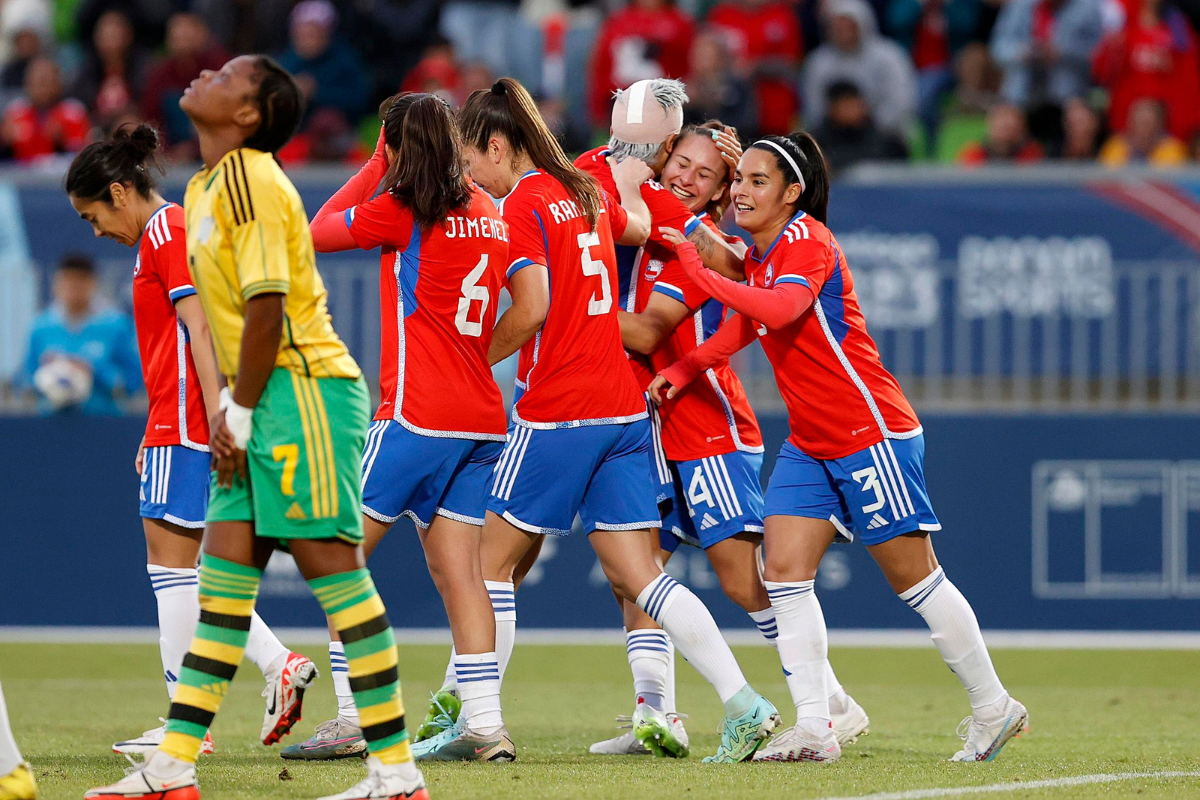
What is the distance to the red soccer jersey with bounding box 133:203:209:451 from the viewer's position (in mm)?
5551

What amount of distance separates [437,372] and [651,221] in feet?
3.71

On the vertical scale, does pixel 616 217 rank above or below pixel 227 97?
below

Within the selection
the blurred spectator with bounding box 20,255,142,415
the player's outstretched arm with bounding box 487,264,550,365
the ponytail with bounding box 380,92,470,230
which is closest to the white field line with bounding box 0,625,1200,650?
the blurred spectator with bounding box 20,255,142,415

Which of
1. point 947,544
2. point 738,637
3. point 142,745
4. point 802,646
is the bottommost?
point 738,637

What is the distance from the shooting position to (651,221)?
6160 mm

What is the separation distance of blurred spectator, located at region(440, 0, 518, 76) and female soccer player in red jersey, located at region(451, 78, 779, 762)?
9613mm

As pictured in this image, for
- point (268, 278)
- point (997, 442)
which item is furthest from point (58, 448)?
point (268, 278)

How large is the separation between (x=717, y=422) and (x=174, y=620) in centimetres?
219

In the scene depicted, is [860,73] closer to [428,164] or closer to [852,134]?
[852,134]

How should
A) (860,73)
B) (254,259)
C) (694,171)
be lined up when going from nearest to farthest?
1. (254,259)
2. (694,171)
3. (860,73)

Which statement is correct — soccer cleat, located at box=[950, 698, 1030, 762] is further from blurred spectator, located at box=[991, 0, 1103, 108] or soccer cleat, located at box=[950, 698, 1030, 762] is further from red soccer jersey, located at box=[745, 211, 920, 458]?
blurred spectator, located at box=[991, 0, 1103, 108]

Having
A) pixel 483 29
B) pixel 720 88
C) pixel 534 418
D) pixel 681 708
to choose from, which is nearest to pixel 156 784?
pixel 534 418

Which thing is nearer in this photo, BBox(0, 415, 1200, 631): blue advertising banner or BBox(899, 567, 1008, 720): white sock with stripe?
BBox(899, 567, 1008, 720): white sock with stripe

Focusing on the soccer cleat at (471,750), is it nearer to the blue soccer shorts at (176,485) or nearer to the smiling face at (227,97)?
the blue soccer shorts at (176,485)
